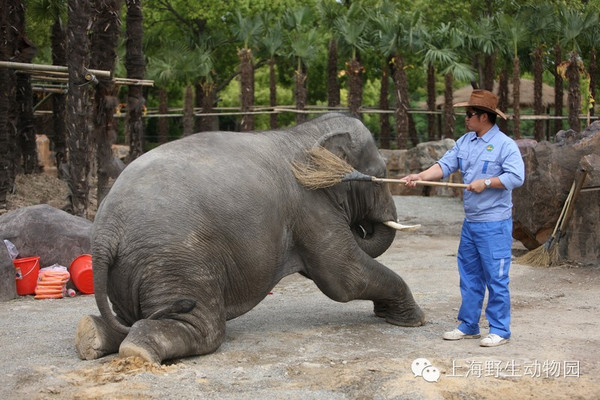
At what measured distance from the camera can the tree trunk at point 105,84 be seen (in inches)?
607

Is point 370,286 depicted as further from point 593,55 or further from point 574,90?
point 593,55

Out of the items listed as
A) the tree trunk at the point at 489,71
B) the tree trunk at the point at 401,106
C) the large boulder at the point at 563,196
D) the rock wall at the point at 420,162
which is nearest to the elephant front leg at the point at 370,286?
the large boulder at the point at 563,196

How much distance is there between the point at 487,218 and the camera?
6.77 meters

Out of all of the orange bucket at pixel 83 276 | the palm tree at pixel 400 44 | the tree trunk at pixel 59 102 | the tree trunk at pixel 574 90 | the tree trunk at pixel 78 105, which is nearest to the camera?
the orange bucket at pixel 83 276

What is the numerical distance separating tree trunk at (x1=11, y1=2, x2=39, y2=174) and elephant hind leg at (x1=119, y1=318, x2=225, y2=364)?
12.4 metres

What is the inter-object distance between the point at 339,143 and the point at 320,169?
37 centimetres

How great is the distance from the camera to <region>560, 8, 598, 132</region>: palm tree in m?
28.8

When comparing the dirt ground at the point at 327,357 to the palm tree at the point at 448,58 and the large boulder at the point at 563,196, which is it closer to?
the large boulder at the point at 563,196

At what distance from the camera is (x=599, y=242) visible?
1104 centimetres

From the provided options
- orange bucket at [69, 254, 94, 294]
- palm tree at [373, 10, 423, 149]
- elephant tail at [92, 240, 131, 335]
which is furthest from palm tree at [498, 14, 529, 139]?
elephant tail at [92, 240, 131, 335]

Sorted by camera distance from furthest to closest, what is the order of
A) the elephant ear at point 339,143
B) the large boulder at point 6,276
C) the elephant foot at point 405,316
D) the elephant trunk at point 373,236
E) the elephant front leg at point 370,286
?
the large boulder at point 6,276 < the elephant trunk at point 373,236 < the elephant foot at point 405,316 < the elephant ear at point 339,143 < the elephant front leg at point 370,286

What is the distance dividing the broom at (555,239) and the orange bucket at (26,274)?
241 inches

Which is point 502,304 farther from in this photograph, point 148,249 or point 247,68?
point 247,68

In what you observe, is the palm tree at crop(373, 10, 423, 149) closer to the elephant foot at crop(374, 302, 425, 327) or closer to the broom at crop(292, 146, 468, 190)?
the elephant foot at crop(374, 302, 425, 327)
